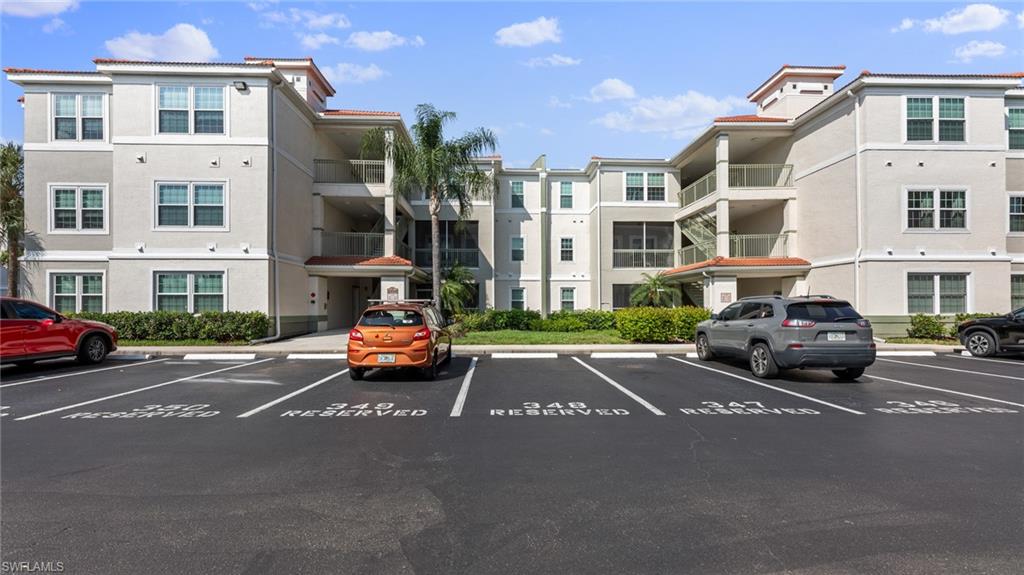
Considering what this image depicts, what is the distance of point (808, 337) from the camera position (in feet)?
31.9

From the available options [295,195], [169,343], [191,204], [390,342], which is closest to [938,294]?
[390,342]

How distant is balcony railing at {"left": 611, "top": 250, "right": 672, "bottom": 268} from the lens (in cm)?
2747

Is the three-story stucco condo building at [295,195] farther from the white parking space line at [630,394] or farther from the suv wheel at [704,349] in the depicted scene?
the white parking space line at [630,394]

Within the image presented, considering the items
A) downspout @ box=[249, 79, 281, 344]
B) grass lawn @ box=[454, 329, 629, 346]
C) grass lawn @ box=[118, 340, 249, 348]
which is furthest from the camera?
downspout @ box=[249, 79, 281, 344]

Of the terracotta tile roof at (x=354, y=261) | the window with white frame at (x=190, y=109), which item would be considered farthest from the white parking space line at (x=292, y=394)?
the window with white frame at (x=190, y=109)

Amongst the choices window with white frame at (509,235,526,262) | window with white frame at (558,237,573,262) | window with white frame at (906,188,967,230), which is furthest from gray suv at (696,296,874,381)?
window with white frame at (509,235,526,262)

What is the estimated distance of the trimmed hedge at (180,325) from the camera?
16.8 metres

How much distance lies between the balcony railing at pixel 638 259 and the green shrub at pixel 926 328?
11571 mm

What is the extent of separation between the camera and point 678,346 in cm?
1656

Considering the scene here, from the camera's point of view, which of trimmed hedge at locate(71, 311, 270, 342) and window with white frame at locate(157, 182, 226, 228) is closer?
trimmed hedge at locate(71, 311, 270, 342)

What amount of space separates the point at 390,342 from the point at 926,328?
765 inches

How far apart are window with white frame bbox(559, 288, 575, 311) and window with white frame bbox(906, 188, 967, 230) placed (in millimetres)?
15766

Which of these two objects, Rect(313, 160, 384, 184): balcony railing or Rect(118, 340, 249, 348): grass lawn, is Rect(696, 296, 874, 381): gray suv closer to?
Rect(118, 340, 249, 348): grass lawn

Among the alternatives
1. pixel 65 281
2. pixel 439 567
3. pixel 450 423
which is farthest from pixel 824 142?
pixel 65 281
